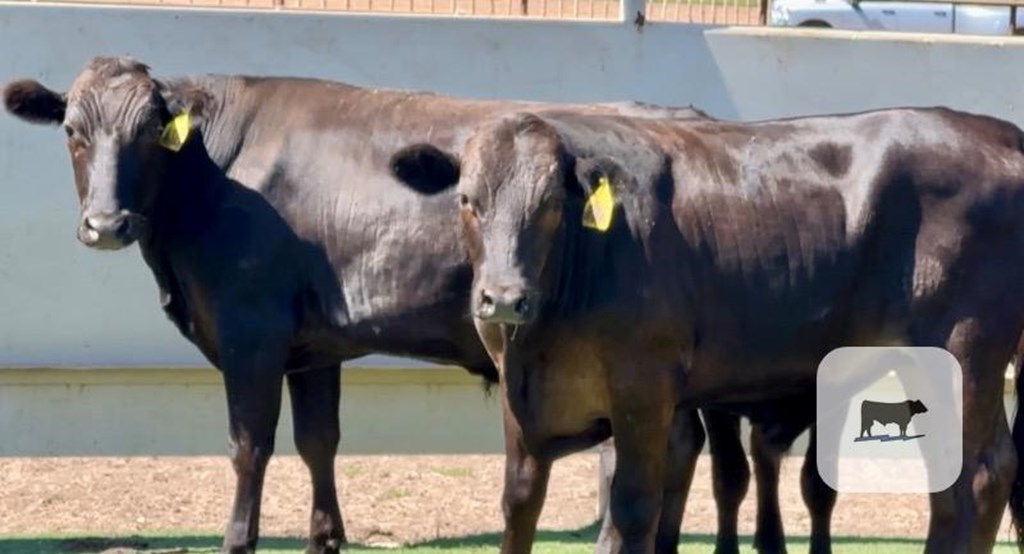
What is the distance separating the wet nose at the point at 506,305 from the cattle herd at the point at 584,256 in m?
0.01

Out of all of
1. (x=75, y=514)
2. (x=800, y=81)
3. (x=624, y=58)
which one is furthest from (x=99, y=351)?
(x=800, y=81)

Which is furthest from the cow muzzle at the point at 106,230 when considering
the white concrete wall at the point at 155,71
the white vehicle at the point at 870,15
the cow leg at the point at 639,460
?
the white vehicle at the point at 870,15

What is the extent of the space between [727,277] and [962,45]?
5245 mm

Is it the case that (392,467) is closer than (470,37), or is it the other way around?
(470,37)

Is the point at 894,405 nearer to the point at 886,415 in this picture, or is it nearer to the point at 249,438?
the point at 886,415

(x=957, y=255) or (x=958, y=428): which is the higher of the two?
(x=957, y=255)

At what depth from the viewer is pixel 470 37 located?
12.7 meters

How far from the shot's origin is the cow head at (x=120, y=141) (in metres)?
9.29

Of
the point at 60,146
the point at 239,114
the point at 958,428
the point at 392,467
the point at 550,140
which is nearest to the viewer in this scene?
the point at 550,140

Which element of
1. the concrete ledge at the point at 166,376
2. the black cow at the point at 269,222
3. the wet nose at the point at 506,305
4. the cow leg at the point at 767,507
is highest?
the wet nose at the point at 506,305

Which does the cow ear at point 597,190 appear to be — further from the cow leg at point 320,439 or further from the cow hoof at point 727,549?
the cow leg at point 320,439

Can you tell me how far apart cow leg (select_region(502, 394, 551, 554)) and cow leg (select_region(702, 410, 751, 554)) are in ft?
5.63

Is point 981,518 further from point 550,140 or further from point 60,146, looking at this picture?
point 60,146

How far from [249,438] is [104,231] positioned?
3.96ft
